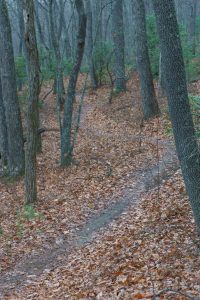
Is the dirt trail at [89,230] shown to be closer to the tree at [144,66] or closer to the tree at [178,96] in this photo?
the tree at [178,96]

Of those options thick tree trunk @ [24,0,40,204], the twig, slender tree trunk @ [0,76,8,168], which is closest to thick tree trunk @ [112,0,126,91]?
slender tree trunk @ [0,76,8,168]

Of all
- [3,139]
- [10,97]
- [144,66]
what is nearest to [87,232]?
[10,97]

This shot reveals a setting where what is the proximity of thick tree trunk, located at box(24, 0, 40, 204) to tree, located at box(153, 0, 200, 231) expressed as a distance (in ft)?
15.7

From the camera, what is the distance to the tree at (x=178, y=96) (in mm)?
6422

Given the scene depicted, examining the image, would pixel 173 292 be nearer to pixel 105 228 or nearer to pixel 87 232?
pixel 105 228

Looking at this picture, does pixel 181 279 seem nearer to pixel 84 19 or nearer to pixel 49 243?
pixel 49 243

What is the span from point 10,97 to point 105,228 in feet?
18.6

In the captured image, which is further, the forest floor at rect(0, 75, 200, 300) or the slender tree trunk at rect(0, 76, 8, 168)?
the slender tree trunk at rect(0, 76, 8, 168)

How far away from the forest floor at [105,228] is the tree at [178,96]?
4.32 feet

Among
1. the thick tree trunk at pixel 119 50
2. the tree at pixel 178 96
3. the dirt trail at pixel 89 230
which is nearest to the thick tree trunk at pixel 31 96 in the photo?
the dirt trail at pixel 89 230

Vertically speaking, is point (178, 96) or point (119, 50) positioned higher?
point (119, 50)

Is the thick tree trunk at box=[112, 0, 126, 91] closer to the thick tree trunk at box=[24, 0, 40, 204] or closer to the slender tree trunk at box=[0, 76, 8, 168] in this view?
the slender tree trunk at box=[0, 76, 8, 168]

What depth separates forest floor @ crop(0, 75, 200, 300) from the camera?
7090 millimetres

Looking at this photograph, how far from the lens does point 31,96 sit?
1106 cm
